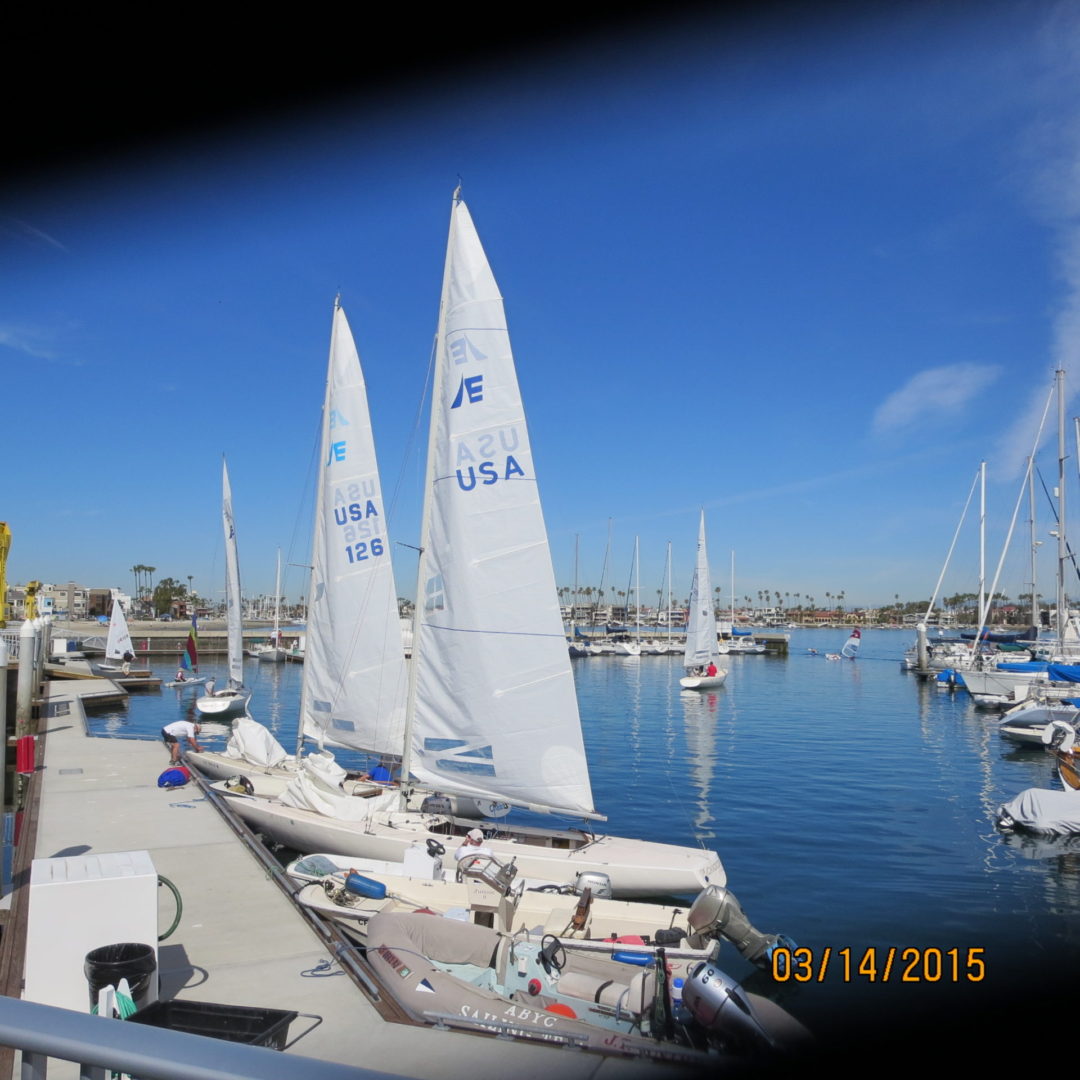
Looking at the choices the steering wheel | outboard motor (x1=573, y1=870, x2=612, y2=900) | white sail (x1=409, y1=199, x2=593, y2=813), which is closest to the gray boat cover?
white sail (x1=409, y1=199, x2=593, y2=813)

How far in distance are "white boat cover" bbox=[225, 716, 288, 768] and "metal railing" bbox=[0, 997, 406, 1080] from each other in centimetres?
2075

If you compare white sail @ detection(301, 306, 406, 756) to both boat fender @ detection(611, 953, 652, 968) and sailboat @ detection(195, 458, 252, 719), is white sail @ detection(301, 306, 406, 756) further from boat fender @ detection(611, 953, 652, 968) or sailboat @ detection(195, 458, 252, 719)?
sailboat @ detection(195, 458, 252, 719)

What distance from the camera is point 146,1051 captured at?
1.76 metres

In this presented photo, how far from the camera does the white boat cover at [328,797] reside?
53.8 ft

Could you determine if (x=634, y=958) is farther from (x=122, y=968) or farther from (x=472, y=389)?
(x=472, y=389)

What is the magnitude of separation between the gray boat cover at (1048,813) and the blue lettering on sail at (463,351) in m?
17.7

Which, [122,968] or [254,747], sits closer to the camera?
[122,968]

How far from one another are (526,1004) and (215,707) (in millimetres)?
33264

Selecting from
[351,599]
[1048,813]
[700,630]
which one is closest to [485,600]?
[351,599]

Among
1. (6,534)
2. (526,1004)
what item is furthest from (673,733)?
(526,1004)

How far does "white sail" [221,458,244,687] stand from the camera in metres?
37.1

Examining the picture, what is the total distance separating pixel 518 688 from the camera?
51.1 feet

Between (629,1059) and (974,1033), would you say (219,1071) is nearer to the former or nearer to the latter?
(629,1059)

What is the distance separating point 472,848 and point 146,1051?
478 inches
